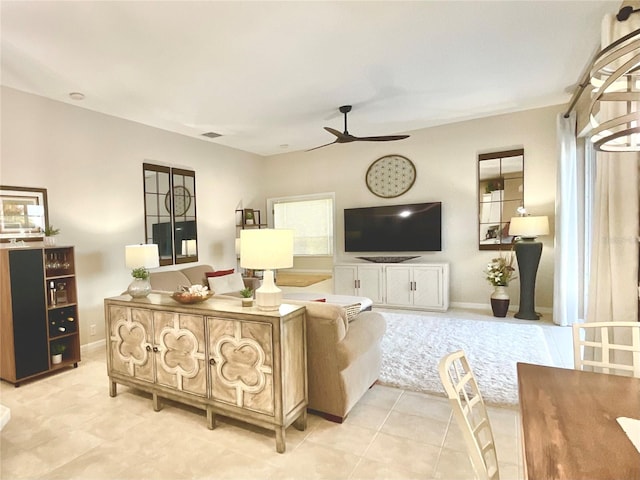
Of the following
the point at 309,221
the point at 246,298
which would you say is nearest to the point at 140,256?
the point at 246,298

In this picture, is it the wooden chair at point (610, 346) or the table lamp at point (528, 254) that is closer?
the wooden chair at point (610, 346)

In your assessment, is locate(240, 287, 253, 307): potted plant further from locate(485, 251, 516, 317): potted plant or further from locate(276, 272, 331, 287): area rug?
locate(276, 272, 331, 287): area rug

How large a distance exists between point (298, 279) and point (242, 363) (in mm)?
5863

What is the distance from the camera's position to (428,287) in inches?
213

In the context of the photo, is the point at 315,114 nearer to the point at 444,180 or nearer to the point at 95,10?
the point at 444,180

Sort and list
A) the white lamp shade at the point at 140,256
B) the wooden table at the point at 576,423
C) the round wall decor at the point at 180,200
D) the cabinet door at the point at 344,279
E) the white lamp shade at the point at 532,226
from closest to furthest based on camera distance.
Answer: the wooden table at the point at 576,423
the white lamp shade at the point at 140,256
the white lamp shade at the point at 532,226
the round wall decor at the point at 180,200
the cabinet door at the point at 344,279

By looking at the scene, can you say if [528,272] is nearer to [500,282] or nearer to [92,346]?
[500,282]

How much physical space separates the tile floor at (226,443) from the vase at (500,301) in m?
2.69

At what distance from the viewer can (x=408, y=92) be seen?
13.4 ft

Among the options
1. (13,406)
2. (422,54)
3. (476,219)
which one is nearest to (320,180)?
(476,219)

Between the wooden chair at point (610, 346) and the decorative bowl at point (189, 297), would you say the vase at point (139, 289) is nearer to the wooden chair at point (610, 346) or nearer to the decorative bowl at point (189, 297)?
the decorative bowl at point (189, 297)

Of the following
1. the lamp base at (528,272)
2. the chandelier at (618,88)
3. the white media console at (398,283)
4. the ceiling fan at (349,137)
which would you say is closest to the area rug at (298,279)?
the white media console at (398,283)

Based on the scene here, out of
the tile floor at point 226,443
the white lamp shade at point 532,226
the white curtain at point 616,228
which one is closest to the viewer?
the tile floor at point 226,443

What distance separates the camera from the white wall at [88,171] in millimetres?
3604
